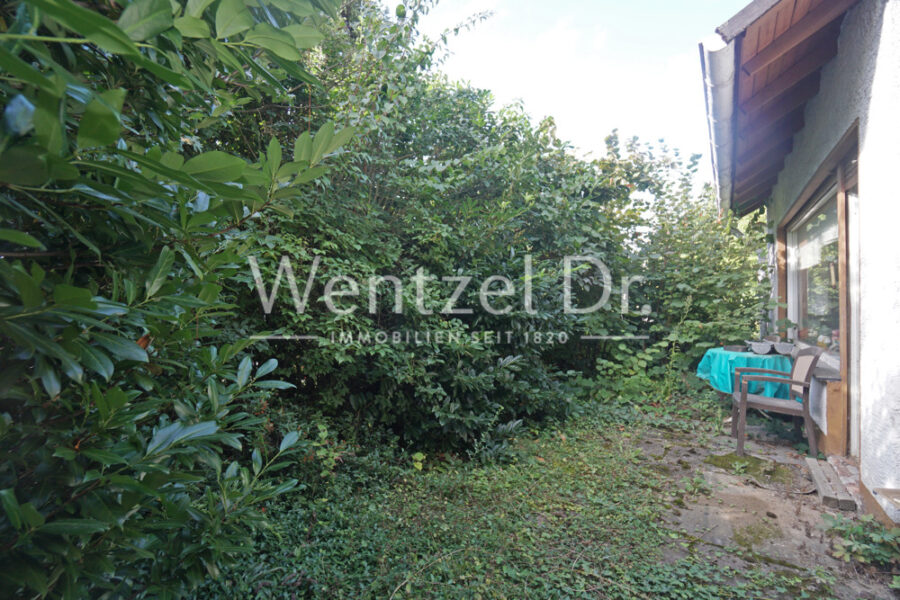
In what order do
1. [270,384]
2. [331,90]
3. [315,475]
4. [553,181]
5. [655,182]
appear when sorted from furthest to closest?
[655,182] < [553,181] < [331,90] < [315,475] < [270,384]

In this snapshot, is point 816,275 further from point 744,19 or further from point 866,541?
point 744,19

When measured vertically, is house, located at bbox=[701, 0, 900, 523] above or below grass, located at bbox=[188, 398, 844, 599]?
above

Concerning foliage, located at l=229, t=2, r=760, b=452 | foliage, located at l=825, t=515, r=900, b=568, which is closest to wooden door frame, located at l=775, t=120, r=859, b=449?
foliage, located at l=825, t=515, r=900, b=568

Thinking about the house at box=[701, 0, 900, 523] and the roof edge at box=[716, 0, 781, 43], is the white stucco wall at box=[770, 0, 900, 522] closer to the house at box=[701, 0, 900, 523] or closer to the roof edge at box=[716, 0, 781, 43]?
the house at box=[701, 0, 900, 523]

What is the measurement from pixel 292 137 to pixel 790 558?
159 inches

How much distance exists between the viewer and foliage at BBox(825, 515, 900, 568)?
212cm

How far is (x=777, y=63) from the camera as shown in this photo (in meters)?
3.02

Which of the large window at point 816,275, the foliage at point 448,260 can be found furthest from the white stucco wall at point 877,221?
the foliage at point 448,260

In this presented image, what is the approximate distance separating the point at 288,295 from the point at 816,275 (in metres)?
5.02

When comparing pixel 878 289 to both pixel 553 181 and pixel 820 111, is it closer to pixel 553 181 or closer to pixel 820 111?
pixel 820 111

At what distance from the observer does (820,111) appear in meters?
3.56

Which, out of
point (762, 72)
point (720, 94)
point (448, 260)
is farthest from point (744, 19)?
point (448, 260)

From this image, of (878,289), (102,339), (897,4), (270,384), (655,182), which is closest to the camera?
(102,339)

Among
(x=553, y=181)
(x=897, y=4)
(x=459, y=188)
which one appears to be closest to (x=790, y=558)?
(x=897, y=4)
